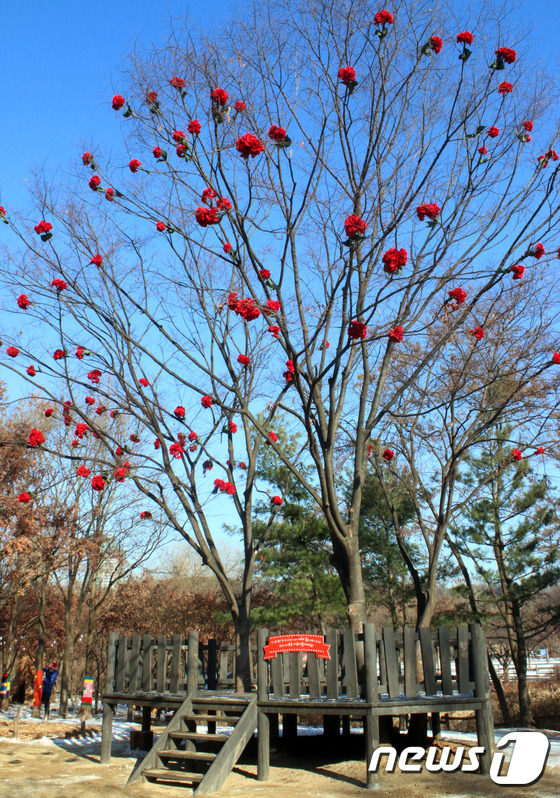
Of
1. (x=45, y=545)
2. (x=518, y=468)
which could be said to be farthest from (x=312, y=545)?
(x=45, y=545)

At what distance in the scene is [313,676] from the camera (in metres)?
7.65

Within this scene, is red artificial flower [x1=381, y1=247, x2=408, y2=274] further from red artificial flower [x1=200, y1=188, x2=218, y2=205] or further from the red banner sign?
the red banner sign

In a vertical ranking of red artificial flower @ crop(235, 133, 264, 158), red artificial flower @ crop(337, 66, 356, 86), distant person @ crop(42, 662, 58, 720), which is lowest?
distant person @ crop(42, 662, 58, 720)

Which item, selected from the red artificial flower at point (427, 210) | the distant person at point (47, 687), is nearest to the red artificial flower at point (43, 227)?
the red artificial flower at point (427, 210)

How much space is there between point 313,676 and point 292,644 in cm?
44

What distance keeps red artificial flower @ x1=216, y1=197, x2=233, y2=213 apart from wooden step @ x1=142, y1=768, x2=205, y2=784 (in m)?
6.74

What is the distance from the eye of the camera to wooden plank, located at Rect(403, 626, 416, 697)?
24.1 ft

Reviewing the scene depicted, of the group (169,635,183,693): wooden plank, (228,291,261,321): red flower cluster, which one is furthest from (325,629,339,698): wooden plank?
(228,291,261,321): red flower cluster

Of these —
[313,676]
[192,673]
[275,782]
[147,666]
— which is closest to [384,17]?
[313,676]

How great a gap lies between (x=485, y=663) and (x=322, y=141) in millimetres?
6976

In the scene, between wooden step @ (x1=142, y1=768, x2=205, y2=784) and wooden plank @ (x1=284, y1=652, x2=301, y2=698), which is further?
wooden plank @ (x1=284, y1=652, x2=301, y2=698)

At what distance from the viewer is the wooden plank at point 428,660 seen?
745cm

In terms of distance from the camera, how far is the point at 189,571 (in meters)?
48.4

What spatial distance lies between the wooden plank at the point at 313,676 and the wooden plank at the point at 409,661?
39.9 inches
